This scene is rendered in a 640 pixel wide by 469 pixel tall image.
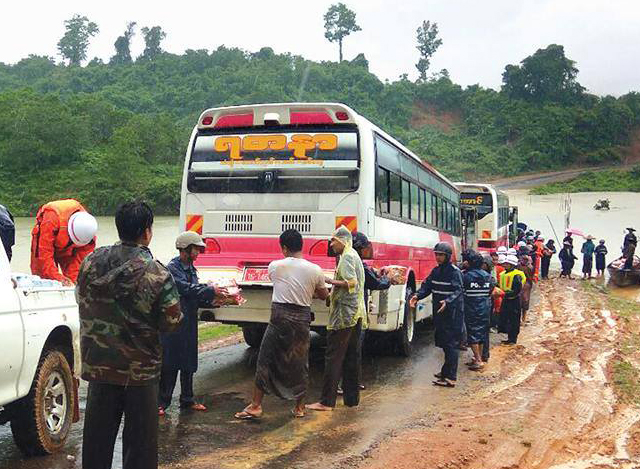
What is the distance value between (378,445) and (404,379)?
298cm

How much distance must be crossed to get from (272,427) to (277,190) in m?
3.38

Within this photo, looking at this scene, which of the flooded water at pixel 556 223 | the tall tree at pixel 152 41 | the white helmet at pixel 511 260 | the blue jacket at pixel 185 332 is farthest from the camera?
the tall tree at pixel 152 41

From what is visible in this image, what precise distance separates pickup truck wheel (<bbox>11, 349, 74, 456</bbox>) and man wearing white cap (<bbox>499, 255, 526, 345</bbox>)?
25.8 ft

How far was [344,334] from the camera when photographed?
6773 mm

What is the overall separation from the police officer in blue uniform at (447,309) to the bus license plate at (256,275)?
1.82 meters

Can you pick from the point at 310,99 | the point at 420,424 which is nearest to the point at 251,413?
the point at 420,424

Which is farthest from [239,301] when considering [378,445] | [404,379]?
[404,379]

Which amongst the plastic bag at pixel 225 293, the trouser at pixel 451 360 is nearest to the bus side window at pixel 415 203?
the trouser at pixel 451 360

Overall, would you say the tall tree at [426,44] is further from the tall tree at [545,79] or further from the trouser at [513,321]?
the trouser at [513,321]

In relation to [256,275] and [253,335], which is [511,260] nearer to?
[253,335]

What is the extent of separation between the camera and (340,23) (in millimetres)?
117750

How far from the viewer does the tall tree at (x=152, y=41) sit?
105 meters

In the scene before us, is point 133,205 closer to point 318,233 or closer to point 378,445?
point 378,445

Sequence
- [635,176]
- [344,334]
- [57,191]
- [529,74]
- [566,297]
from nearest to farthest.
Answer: [344,334] < [566,297] < [57,191] < [635,176] < [529,74]
